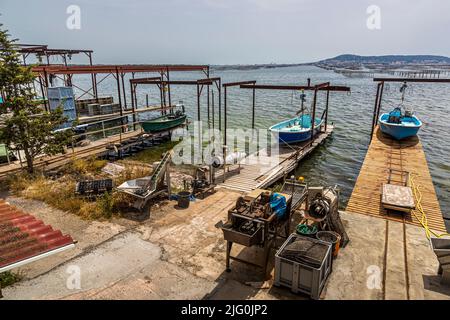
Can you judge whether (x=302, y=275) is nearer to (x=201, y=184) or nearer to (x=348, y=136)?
(x=201, y=184)

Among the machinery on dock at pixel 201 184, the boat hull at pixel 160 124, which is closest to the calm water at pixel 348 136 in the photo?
the machinery on dock at pixel 201 184

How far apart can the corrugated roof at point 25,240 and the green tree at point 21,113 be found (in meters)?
6.90

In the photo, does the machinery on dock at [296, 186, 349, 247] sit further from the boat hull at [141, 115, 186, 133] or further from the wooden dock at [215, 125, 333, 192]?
the boat hull at [141, 115, 186, 133]

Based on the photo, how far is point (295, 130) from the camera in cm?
2317

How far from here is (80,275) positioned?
23.6ft

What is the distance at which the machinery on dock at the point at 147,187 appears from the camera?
35.5 feet

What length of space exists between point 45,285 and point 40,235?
1.52 metres

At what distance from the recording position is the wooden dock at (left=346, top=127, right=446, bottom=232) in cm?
1023

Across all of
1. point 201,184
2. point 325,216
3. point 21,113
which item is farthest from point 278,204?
point 21,113

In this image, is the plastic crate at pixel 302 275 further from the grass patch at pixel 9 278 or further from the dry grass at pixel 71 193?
the dry grass at pixel 71 193

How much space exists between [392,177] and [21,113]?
54.9ft
